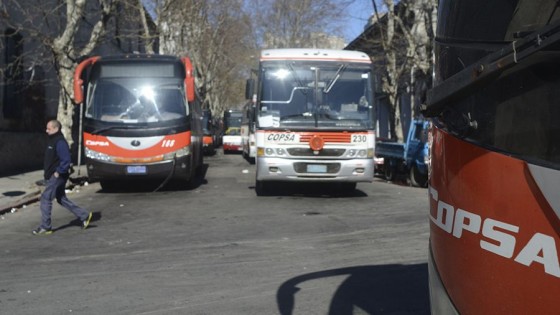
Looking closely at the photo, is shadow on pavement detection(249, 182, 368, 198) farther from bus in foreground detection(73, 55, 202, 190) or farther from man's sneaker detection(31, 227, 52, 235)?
man's sneaker detection(31, 227, 52, 235)

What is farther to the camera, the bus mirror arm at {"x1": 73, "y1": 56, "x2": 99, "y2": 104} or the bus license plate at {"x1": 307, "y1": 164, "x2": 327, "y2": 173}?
the bus mirror arm at {"x1": 73, "y1": 56, "x2": 99, "y2": 104}

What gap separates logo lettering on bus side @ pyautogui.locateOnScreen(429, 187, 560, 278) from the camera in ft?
6.66

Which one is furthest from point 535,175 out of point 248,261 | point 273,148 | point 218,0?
point 218,0

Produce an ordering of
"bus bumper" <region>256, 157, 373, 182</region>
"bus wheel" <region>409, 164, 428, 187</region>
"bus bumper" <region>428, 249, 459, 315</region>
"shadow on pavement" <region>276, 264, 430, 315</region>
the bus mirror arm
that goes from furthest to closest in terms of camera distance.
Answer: "bus wheel" <region>409, 164, 428, 187</region>, the bus mirror arm, "bus bumper" <region>256, 157, 373, 182</region>, "shadow on pavement" <region>276, 264, 430, 315</region>, "bus bumper" <region>428, 249, 459, 315</region>

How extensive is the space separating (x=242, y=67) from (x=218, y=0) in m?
18.2

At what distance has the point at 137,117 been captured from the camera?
15359 mm

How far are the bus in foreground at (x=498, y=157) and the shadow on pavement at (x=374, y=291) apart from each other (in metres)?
3.05

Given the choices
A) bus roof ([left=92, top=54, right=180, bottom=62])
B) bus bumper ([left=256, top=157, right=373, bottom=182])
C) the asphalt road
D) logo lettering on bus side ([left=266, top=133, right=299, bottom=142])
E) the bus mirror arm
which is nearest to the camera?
the asphalt road

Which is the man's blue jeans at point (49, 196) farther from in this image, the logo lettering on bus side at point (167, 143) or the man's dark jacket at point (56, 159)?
the logo lettering on bus side at point (167, 143)

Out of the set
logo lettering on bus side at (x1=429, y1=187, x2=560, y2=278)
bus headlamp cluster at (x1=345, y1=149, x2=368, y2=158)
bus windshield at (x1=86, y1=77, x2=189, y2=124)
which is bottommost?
bus headlamp cluster at (x1=345, y1=149, x2=368, y2=158)

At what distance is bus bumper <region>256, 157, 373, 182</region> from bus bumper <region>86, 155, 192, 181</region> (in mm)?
2486

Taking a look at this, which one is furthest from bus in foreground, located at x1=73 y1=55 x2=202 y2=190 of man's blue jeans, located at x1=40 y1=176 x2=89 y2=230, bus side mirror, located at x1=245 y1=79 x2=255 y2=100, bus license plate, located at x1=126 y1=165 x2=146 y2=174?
man's blue jeans, located at x1=40 y1=176 x2=89 y2=230

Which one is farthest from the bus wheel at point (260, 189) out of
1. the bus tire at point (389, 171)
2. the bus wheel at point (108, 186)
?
the bus tire at point (389, 171)

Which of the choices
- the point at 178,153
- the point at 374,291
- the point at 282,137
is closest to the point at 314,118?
the point at 282,137
